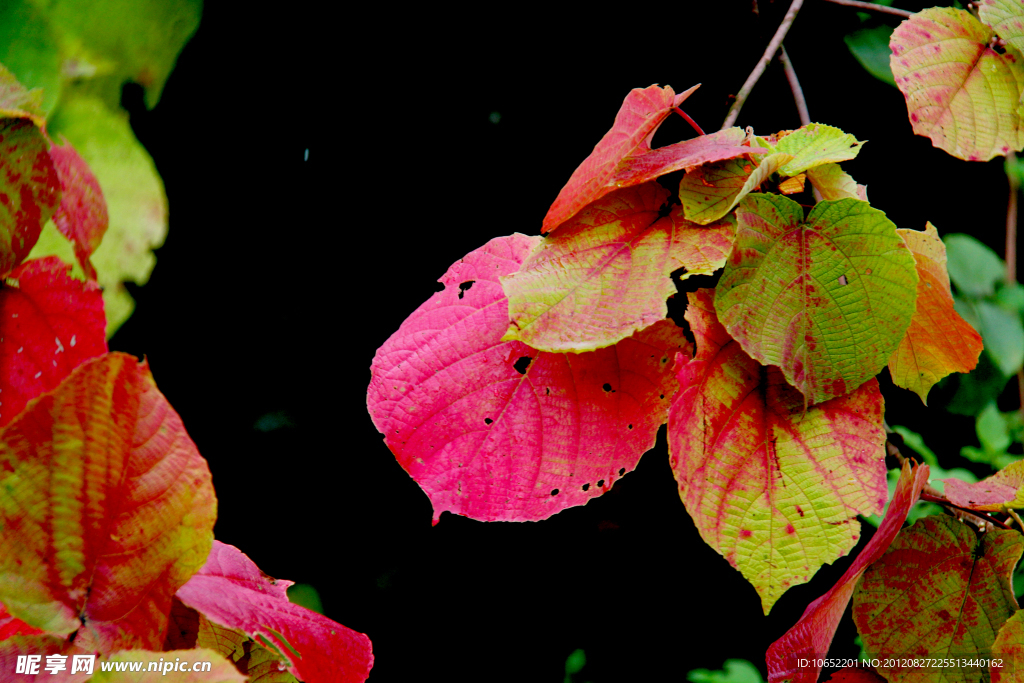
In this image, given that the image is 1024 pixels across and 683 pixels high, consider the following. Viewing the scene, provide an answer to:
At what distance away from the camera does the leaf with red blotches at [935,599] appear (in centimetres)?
39

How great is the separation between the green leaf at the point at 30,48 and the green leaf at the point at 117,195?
0.03 m

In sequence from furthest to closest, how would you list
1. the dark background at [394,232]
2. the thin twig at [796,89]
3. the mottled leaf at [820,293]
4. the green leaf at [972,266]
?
the green leaf at [972,266]
the dark background at [394,232]
the thin twig at [796,89]
the mottled leaf at [820,293]

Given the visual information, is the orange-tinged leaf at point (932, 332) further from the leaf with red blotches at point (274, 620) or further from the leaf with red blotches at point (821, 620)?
the leaf with red blotches at point (274, 620)

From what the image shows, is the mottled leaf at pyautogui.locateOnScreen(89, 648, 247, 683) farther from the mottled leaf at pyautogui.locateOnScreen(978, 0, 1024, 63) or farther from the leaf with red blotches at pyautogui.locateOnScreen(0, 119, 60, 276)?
the mottled leaf at pyautogui.locateOnScreen(978, 0, 1024, 63)

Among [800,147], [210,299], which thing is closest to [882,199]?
[800,147]

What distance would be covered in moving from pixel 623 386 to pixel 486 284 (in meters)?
0.10

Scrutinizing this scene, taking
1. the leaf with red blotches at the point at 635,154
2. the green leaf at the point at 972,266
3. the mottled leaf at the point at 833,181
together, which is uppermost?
the leaf with red blotches at the point at 635,154

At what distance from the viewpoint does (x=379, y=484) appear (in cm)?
70

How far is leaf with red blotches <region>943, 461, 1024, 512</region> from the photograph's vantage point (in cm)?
35

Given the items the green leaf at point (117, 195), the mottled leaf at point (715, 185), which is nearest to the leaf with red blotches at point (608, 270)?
the mottled leaf at point (715, 185)

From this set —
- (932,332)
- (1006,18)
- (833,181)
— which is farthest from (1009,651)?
(1006,18)

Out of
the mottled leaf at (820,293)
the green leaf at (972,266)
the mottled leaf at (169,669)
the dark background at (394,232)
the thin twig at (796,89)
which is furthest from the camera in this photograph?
the green leaf at (972,266)

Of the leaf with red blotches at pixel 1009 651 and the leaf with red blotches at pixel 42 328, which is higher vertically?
the leaf with red blotches at pixel 42 328

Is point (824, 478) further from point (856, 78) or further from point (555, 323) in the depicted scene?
point (856, 78)
